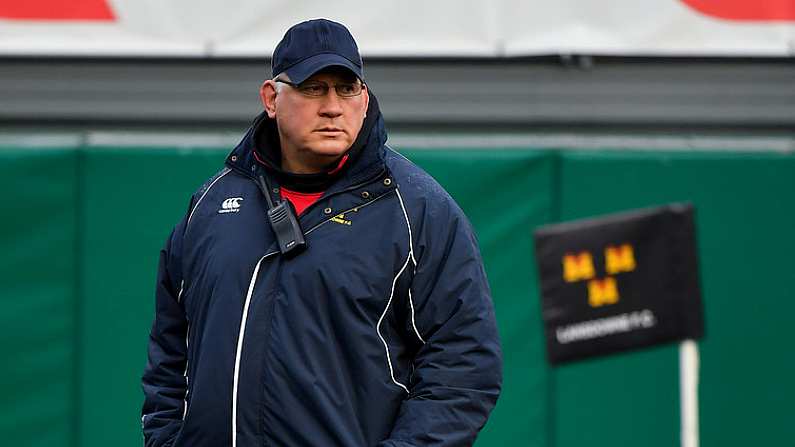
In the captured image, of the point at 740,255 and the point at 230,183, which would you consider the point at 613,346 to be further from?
the point at 230,183

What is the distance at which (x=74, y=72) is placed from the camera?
6.62m

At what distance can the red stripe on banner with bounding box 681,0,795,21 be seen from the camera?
20.5ft

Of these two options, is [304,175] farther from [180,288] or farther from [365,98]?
[180,288]

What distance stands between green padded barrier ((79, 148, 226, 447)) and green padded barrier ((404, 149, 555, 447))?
1181 mm

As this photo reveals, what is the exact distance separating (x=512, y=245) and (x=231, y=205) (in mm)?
3434

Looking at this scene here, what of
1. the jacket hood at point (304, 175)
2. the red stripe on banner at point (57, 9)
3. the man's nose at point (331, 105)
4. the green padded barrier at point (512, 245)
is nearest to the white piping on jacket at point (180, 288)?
the jacket hood at point (304, 175)

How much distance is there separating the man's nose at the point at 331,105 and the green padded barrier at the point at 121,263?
11.6ft

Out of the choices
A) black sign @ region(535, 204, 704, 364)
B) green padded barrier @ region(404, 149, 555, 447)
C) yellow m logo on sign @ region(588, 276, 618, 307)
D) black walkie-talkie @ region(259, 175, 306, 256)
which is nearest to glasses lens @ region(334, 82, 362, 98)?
black walkie-talkie @ region(259, 175, 306, 256)

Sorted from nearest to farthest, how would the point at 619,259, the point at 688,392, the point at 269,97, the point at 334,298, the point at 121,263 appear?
1. the point at 334,298
2. the point at 269,97
3. the point at 688,392
4. the point at 619,259
5. the point at 121,263


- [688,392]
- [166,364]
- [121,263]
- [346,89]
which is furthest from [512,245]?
[346,89]

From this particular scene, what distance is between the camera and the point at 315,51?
2887mm

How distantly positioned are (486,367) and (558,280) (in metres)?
2.51

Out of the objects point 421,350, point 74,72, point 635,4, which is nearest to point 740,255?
point 635,4

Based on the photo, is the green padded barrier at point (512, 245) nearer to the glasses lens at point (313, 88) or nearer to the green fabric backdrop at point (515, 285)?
the green fabric backdrop at point (515, 285)
